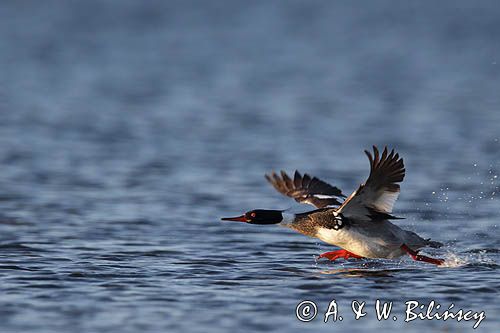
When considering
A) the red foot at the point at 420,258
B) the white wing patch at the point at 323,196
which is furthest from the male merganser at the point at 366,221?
the white wing patch at the point at 323,196

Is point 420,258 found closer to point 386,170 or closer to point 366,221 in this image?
point 366,221

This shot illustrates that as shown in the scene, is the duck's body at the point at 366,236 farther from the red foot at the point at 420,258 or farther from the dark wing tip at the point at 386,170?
the dark wing tip at the point at 386,170

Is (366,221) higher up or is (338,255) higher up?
(366,221)

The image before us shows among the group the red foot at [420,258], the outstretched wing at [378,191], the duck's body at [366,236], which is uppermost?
the outstretched wing at [378,191]

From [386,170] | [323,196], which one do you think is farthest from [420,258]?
[323,196]

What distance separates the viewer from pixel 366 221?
39.4ft

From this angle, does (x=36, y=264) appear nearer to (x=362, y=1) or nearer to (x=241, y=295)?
(x=241, y=295)

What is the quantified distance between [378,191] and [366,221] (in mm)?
546

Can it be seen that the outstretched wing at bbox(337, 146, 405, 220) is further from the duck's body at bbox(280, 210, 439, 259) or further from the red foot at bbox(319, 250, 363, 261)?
the red foot at bbox(319, 250, 363, 261)

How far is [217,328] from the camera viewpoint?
9367 mm

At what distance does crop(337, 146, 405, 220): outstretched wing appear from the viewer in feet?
37.0

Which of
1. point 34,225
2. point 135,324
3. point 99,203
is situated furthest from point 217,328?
point 99,203

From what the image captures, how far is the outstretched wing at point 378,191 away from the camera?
1129 cm

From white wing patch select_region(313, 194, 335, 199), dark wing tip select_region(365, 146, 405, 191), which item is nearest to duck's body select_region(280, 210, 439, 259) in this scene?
dark wing tip select_region(365, 146, 405, 191)
